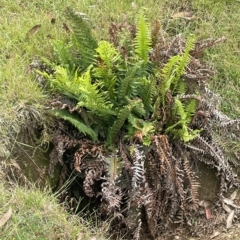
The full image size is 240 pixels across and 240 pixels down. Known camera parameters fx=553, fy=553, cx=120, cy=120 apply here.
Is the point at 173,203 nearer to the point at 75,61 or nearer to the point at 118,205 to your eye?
the point at 118,205

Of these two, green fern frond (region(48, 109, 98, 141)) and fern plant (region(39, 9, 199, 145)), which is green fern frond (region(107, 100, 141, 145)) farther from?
green fern frond (region(48, 109, 98, 141))

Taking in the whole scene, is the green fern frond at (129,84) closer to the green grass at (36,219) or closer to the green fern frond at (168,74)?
the green fern frond at (168,74)

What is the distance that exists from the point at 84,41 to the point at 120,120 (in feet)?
2.46

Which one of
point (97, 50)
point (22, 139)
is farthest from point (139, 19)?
point (22, 139)

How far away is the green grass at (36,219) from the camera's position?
369cm

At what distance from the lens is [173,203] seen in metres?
4.55

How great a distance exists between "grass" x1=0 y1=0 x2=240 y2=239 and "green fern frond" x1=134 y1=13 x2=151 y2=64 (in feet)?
0.77

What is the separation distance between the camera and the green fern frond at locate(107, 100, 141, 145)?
427cm

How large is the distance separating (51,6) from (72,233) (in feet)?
7.93

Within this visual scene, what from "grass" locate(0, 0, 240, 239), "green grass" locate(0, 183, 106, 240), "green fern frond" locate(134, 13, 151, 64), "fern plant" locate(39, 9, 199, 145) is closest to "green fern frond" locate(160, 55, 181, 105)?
"fern plant" locate(39, 9, 199, 145)

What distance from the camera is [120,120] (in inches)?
171

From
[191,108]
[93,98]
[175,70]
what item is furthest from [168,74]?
[93,98]

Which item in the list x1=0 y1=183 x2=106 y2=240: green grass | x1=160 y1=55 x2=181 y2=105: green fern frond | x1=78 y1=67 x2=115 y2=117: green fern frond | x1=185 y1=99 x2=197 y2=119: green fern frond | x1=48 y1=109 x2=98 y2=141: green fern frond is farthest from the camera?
x1=185 y1=99 x2=197 y2=119: green fern frond

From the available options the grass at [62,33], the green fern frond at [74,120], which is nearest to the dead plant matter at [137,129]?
the green fern frond at [74,120]
